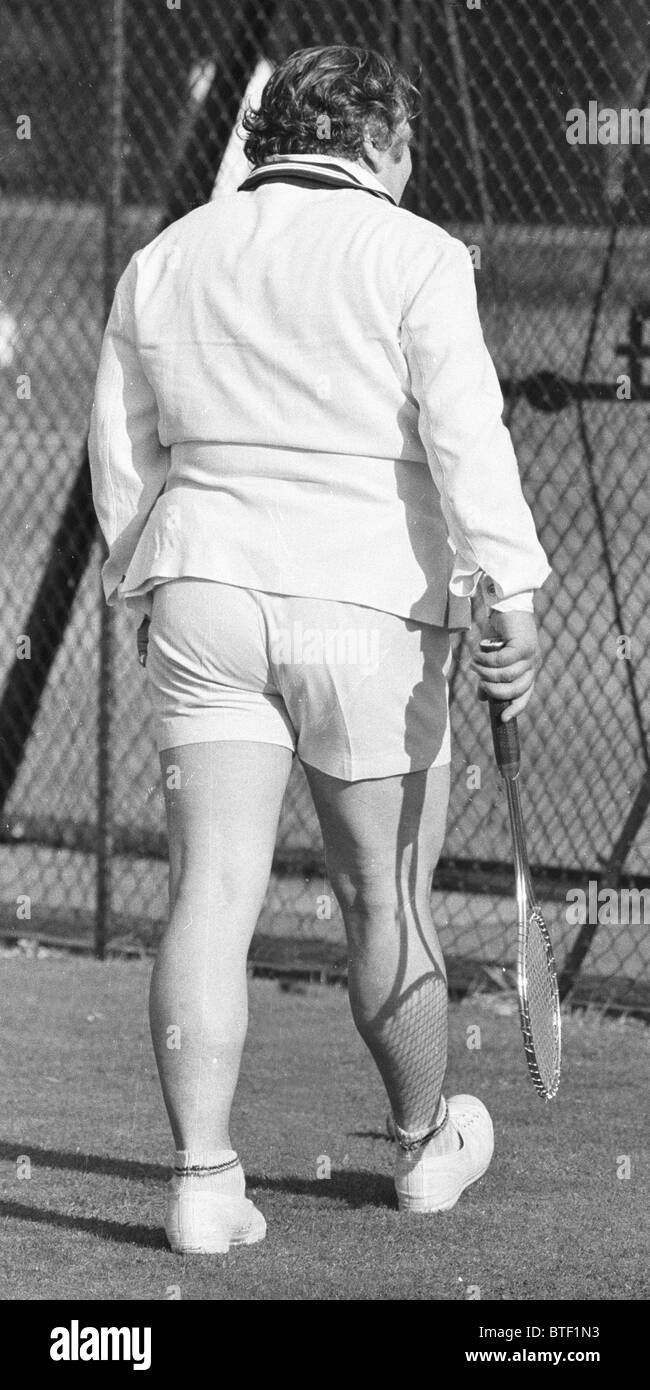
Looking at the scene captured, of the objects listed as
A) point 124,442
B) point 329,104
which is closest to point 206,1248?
point 124,442

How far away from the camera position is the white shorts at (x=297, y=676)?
8.36 feet

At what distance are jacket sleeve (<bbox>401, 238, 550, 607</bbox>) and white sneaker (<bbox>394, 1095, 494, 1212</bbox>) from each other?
0.91 metres

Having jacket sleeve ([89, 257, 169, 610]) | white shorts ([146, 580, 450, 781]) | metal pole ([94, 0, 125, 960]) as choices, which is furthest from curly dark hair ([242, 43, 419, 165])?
metal pole ([94, 0, 125, 960])

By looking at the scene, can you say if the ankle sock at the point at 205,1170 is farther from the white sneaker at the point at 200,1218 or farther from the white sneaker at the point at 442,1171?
the white sneaker at the point at 442,1171

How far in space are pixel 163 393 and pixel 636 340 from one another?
2080mm

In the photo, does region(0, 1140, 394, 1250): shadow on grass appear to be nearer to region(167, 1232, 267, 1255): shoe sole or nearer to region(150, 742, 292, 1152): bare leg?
region(167, 1232, 267, 1255): shoe sole

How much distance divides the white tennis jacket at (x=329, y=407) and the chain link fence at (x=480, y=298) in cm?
192

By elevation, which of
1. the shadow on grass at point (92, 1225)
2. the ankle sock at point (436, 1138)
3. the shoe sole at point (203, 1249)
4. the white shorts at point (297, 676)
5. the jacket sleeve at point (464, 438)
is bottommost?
the ankle sock at point (436, 1138)

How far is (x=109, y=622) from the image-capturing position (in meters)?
5.01

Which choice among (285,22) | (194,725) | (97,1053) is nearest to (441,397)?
(194,725)

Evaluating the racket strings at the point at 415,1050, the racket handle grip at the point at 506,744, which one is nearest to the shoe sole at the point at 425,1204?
the racket strings at the point at 415,1050

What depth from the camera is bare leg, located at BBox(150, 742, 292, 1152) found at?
8.46ft

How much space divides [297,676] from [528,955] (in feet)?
1.68

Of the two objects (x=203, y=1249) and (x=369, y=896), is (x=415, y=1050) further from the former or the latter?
(x=203, y=1249)
